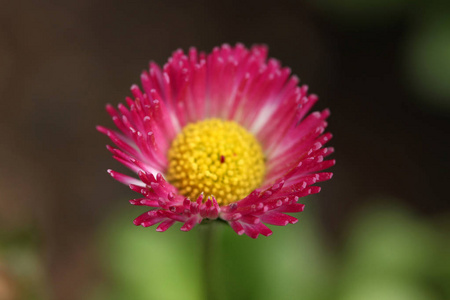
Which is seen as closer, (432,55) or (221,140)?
(221,140)

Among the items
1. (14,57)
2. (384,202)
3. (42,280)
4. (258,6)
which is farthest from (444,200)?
(14,57)

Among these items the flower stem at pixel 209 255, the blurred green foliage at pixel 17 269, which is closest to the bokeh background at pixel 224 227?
the blurred green foliage at pixel 17 269

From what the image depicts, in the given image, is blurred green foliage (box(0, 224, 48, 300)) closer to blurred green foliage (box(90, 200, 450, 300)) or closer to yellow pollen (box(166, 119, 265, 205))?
blurred green foliage (box(90, 200, 450, 300))

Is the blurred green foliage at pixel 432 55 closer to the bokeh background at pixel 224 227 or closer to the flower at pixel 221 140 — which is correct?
the bokeh background at pixel 224 227

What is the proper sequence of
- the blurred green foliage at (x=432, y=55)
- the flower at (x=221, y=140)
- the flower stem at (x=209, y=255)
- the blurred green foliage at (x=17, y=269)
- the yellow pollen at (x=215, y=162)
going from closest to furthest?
the flower at (x=221, y=140) → the yellow pollen at (x=215, y=162) → the flower stem at (x=209, y=255) → the blurred green foliage at (x=17, y=269) → the blurred green foliage at (x=432, y=55)

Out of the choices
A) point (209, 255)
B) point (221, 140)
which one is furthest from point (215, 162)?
point (209, 255)

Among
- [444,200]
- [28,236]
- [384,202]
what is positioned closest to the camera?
[28,236]

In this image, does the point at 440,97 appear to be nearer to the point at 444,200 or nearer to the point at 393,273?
the point at 444,200

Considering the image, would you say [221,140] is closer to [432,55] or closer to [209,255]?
[209,255]
